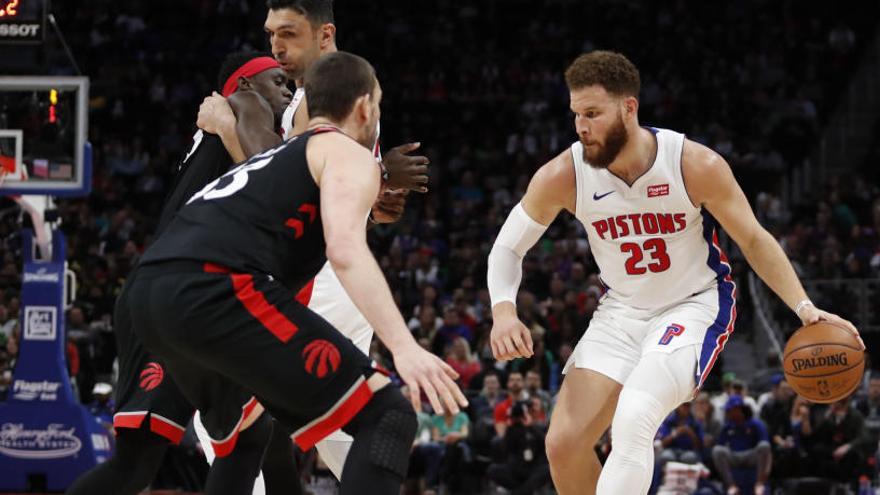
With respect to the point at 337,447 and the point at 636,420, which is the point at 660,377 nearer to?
the point at 636,420

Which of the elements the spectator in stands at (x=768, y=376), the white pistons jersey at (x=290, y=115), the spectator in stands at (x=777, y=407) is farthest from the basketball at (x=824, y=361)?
the spectator in stands at (x=768, y=376)

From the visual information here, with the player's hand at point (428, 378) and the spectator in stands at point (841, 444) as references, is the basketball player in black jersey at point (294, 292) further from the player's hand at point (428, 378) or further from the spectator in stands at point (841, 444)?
the spectator in stands at point (841, 444)

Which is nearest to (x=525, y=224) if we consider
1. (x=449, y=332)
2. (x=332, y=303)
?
(x=332, y=303)

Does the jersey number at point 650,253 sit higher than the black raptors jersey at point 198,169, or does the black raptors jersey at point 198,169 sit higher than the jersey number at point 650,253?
the black raptors jersey at point 198,169

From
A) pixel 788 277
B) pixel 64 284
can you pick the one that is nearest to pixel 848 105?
pixel 64 284

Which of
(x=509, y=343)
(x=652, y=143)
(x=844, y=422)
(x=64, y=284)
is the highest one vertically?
(x=652, y=143)

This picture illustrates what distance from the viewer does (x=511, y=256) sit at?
6.20 meters

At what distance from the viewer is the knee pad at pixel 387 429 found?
402 centimetres

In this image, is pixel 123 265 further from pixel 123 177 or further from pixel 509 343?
pixel 509 343

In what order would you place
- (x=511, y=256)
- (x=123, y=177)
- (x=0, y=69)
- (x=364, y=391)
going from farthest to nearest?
(x=123, y=177)
(x=0, y=69)
(x=511, y=256)
(x=364, y=391)

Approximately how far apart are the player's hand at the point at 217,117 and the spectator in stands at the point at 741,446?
354 inches

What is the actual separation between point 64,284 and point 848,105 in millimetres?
14794

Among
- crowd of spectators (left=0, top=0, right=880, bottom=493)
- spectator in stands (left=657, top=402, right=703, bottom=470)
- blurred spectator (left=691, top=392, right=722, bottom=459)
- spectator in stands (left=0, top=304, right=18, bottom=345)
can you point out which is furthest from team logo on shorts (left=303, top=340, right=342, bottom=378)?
spectator in stands (left=0, top=304, right=18, bottom=345)

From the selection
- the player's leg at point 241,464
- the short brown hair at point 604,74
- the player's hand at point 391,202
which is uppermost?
the short brown hair at point 604,74
